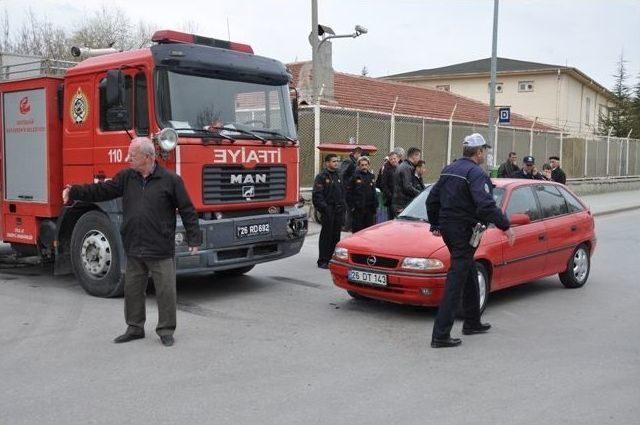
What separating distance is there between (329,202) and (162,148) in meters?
3.33

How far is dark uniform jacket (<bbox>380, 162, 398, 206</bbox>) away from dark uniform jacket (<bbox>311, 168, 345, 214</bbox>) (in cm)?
152

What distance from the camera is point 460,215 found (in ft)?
19.2

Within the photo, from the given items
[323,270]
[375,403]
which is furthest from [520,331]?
[323,270]

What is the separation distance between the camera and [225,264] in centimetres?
766

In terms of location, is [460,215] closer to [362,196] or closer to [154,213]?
[154,213]

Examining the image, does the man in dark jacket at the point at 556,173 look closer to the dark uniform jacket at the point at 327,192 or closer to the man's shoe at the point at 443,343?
the dark uniform jacket at the point at 327,192

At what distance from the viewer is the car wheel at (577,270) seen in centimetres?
848

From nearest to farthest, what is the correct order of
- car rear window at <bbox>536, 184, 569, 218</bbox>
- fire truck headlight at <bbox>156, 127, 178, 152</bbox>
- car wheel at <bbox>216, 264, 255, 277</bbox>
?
fire truck headlight at <bbox>156, 127, 178, 152</bbox> < car rear window at <bbox>536, 184, 569, 218</bbox> < car wheel at <bbox>216, 264, 255, 277</bbox>

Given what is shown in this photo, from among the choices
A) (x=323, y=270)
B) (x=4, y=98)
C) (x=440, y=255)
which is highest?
(x=4, y=98)

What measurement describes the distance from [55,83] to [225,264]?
9.87ft

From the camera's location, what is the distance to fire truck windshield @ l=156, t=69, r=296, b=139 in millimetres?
7250

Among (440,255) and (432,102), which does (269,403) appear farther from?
(432,102)

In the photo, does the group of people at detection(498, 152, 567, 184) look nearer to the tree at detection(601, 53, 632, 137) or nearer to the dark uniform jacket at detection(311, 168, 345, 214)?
the dark uniform jacket at detection(311, 168, 345, 214)

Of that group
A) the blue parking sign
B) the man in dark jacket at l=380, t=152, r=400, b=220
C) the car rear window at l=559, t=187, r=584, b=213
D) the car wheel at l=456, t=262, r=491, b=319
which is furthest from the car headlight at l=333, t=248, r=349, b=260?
the blue parking sign
